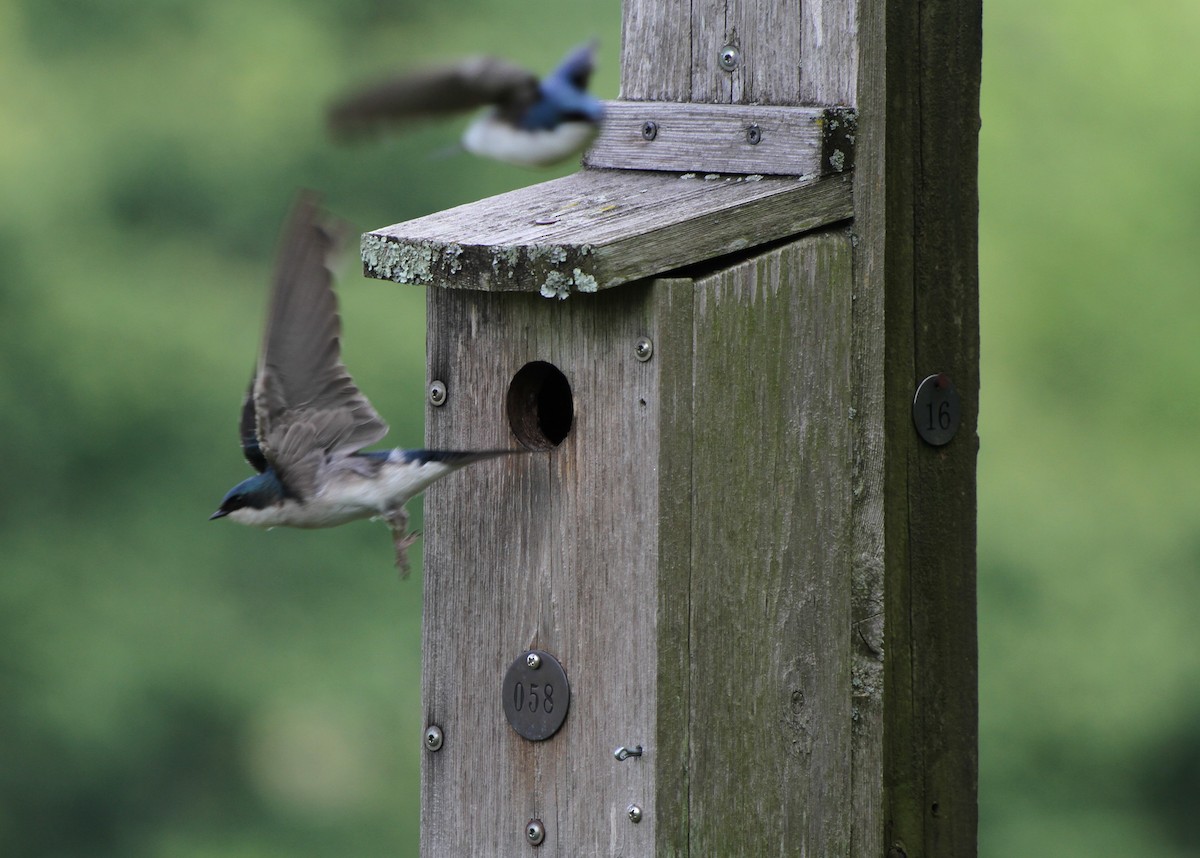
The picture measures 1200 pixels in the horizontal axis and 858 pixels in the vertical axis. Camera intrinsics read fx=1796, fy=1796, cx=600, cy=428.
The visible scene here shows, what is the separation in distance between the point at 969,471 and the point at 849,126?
61 centimetres

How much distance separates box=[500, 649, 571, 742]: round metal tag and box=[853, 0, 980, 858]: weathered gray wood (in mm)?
470

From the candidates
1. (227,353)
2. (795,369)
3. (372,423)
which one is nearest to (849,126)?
(795,369)

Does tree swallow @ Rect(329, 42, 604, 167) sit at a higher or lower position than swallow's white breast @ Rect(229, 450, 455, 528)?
higher

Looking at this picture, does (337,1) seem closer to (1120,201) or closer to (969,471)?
Answer: (1120,201)

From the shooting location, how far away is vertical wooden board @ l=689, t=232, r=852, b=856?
2.46 meters

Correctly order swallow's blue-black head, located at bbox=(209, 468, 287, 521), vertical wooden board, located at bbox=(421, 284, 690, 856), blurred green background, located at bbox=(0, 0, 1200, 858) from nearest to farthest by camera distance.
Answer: vertical wooden board, located at bbox=(421, 284, 690, 856) < swallow's blue-black head, located at bbox=(209, 468, 287, 521) < blurred green background, located at bbox=(0, 0, 1200, 858)

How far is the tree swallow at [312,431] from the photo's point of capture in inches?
102

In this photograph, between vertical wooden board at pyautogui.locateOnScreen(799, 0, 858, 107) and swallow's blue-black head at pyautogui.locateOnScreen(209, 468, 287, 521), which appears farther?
swallow's blue-black head at pyautogui.locateOnScreen(209, 468, 287, 521)

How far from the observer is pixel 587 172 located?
2.88m

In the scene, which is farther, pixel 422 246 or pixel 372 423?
pixel 372 423

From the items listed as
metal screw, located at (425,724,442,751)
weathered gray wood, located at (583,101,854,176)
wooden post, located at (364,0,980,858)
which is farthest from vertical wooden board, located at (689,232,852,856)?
metal screw, located at (425,724,442,751)

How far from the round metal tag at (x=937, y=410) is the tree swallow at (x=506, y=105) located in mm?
710

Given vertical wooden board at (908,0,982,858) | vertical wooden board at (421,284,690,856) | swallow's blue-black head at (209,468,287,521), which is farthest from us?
swallow's blue-black head at (209,468,287,521)

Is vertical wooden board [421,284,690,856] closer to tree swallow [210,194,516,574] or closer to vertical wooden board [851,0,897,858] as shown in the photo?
tree swallow [210,194,516,574]
